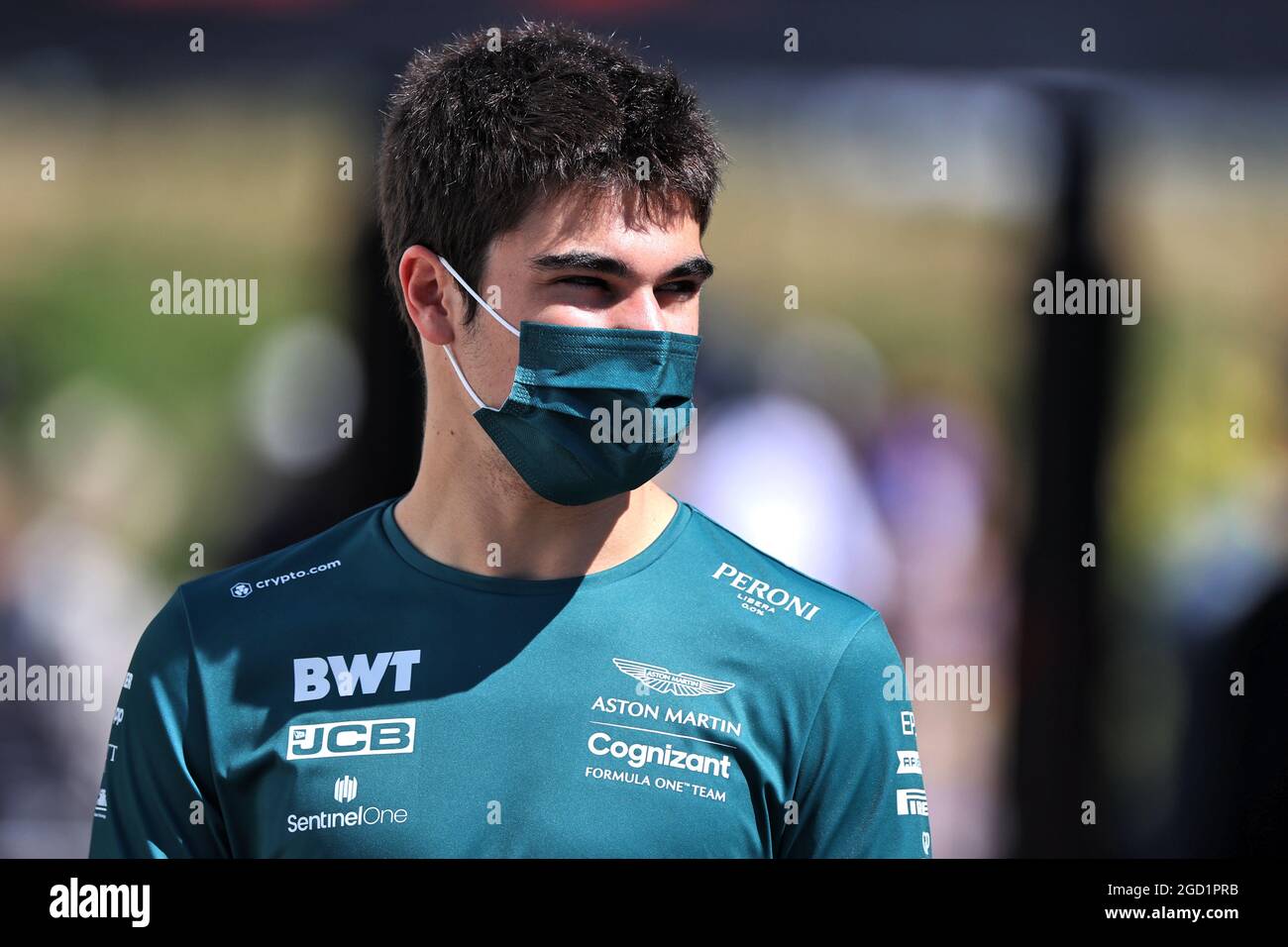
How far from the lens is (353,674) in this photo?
2061 millimetres

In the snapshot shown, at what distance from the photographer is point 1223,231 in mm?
3973

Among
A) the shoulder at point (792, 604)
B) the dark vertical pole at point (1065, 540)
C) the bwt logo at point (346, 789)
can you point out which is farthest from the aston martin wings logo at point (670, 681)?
the dark vertical pole at point (1065, 540)

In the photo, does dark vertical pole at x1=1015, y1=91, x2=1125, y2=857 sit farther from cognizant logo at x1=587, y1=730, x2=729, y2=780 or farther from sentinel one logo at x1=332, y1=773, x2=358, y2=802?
sentinel one logo at x1=332, y1=773, x2=358, y2=802

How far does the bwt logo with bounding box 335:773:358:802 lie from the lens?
1938mm

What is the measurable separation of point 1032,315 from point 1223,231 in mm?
718

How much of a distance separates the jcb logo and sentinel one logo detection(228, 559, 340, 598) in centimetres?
32

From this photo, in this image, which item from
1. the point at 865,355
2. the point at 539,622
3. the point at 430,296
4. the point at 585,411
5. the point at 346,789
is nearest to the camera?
the point at 346,789

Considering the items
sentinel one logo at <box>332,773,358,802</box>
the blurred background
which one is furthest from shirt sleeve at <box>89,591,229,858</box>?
the blurred background

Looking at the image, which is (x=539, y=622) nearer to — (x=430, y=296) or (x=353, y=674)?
(x=353, y=674)

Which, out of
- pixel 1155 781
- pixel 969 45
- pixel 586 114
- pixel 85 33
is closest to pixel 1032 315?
pixel 969 45

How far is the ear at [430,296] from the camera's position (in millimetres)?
2246

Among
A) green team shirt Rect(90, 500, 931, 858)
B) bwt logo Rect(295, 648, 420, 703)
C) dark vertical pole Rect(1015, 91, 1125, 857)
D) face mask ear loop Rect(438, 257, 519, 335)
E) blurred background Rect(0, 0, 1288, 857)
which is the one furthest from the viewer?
dark vertical pole Rect(1015, 91, 1125, 857)

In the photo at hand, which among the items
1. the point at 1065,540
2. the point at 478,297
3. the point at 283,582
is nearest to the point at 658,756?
the point at 283,582

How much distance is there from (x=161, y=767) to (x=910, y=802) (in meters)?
1.31
